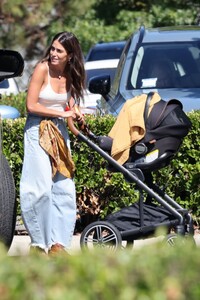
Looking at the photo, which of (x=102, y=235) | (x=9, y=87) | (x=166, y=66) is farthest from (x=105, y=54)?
(x=102, y=235)

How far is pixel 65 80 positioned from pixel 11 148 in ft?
6.09

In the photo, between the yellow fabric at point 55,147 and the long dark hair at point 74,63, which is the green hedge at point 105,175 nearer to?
the long dark hair at point 74,63

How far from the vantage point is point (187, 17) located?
22.6 m

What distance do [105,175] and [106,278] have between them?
19.1 feet

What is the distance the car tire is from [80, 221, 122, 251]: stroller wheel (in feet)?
1.91

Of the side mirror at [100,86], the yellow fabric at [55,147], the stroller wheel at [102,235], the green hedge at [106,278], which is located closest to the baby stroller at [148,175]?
the stroller wheel at [102,235]

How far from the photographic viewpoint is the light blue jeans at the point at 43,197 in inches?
269

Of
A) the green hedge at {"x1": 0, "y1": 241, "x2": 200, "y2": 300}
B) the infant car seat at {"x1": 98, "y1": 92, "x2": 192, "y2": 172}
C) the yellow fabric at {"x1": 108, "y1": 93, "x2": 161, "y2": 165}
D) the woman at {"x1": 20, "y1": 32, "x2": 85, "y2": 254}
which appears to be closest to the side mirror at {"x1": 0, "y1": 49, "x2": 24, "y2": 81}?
the woman at {"x1": 20, "y1": 32, "x2": 85, "y2": 254}

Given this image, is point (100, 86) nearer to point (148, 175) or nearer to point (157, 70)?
point (157, 70)

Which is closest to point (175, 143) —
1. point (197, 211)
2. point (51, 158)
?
point (51, 158)

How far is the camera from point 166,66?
33.5 feet

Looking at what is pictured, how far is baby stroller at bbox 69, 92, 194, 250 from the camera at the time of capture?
6.82m

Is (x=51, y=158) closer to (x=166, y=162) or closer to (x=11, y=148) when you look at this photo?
(x=166, y=162)

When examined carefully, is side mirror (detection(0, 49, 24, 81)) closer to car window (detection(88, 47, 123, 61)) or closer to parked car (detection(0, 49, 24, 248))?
parked car (detection(0, 49, 24, 248))
